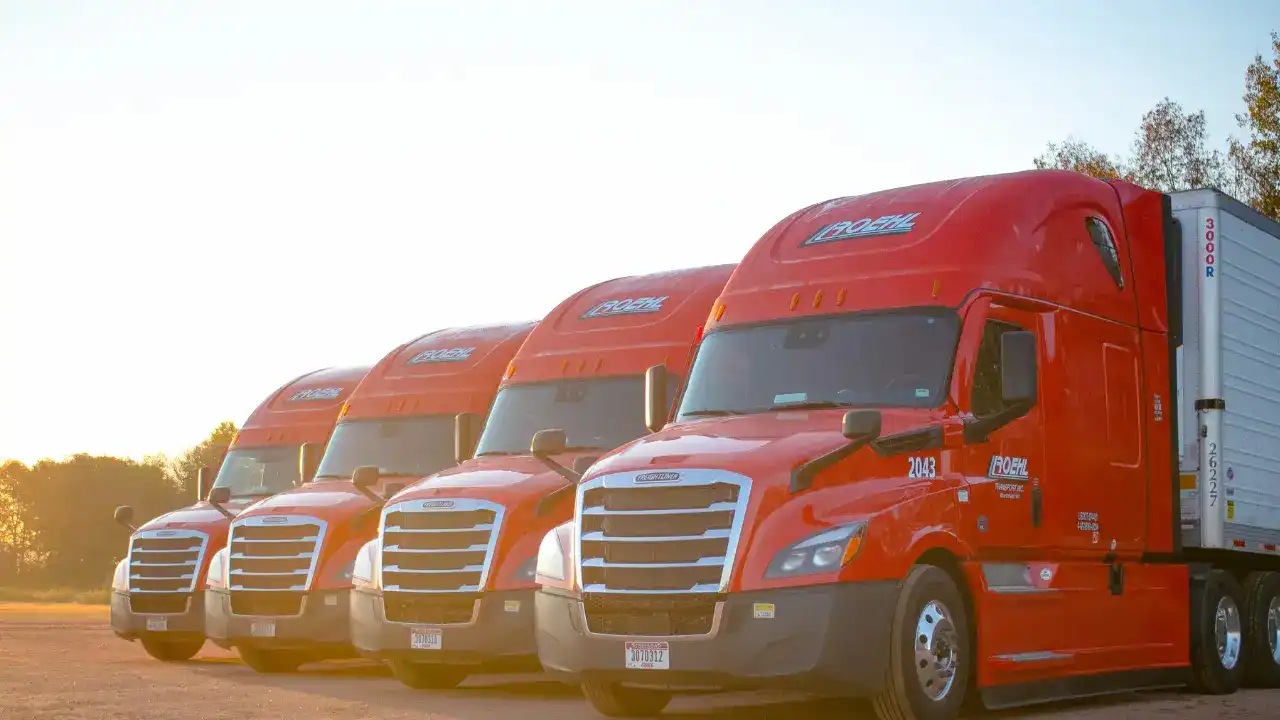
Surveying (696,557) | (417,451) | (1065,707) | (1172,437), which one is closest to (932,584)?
(696,557)

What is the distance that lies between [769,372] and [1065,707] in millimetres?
4000

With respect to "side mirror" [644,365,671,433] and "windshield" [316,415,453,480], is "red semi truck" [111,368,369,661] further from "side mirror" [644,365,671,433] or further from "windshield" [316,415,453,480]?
"side mirror" [644,365,671,433]

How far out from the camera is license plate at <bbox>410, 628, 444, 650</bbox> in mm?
15305

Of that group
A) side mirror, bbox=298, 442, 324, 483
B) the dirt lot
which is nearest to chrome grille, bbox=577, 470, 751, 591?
the dirt lot

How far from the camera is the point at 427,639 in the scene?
15.4 metres

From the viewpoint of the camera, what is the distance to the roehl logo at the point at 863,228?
43.9 feet

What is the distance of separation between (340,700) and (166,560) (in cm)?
675

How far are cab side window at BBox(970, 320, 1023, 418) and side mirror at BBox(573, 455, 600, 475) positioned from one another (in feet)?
15.0

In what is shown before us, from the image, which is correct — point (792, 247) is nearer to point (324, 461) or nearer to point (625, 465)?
point (625, 465)

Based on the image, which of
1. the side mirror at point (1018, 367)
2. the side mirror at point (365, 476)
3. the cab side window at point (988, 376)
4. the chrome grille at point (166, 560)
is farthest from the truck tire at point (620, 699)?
the chrome grille at point (166, 560)

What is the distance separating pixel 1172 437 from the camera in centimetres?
A: 1499

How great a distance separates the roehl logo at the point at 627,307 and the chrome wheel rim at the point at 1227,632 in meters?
6.07

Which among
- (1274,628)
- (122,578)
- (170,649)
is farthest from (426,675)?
(1274,628)

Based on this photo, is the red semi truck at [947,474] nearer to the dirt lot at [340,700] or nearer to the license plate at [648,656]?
the license plate at [648,656]
